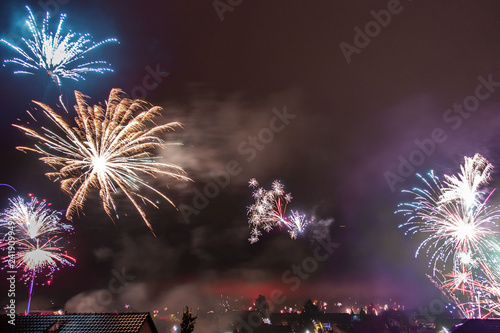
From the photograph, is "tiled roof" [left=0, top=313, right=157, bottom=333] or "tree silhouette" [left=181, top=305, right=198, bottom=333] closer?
"tree silhouette" [left=181, top=305, right=198, bottom=333]

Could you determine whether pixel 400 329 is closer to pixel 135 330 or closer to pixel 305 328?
pixel 305 328

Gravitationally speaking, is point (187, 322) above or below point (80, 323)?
below

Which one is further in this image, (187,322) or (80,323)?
(80,323)

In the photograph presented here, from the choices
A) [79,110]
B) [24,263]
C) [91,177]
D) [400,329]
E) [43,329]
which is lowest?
[400,329]

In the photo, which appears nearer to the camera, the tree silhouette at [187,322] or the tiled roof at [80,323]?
the tree silhouette at [187,322]

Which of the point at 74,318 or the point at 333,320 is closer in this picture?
the point at 74,318

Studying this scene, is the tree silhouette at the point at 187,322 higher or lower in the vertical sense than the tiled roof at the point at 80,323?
lower

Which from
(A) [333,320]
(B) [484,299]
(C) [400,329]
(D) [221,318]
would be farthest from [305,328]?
(B) [484,299]

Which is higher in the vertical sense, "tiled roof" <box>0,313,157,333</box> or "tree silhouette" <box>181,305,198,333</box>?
"tiled roof" <box>0,313,157,333</box>
